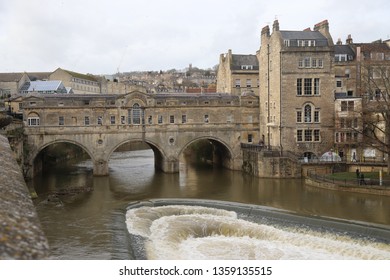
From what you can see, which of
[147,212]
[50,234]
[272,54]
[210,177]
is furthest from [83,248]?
[272,54]

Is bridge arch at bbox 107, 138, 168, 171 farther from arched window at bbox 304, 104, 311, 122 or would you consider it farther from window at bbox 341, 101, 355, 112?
window at bbox 341, 101, 355, 112

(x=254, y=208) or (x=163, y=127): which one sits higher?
(x=163, y=127)

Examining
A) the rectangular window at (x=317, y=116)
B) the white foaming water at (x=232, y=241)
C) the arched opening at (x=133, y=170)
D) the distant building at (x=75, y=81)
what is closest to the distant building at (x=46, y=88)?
the distant building at (x=75, y=81)

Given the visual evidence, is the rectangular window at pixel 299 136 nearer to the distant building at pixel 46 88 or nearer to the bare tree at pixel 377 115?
the bare tree at pixel 377 115

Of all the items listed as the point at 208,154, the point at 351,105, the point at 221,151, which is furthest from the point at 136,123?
the point at 351,105

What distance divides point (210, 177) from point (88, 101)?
13.3m

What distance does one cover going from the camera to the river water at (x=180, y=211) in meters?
20.2

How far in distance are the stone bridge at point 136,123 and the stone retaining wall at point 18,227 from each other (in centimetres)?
3329

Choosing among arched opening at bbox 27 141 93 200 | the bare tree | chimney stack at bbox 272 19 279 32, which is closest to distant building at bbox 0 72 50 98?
arched opening at bbox 27 141 93 200

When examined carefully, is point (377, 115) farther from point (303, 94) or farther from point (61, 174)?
point (61, 174)

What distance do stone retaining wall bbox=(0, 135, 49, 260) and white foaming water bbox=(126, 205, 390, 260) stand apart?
1215 centimetres
